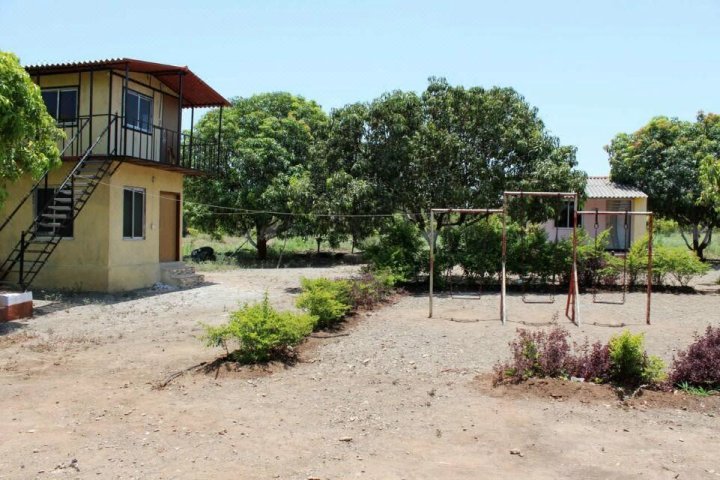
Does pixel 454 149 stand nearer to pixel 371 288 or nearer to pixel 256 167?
pixel 371 288

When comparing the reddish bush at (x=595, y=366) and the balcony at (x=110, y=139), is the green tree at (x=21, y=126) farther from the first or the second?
the reddish bush at (x=595, y=366)

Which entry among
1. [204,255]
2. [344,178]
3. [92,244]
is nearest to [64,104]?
[92,244]

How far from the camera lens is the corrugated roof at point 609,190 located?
93.6 ft

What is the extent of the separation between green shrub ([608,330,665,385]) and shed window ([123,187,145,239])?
13.7m

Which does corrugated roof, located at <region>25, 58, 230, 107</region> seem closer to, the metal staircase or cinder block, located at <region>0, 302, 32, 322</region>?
the metal staircase

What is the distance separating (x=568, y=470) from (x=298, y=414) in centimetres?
267

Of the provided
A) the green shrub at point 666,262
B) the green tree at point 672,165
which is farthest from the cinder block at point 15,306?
the green tree at point 672,165

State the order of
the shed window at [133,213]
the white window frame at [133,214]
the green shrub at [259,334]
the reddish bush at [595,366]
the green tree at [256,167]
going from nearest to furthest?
the reddish bush at [595,366] → the green shrub at [259,334] → the white window frame at [133,214] → the shed window at [133,213] → the green tree at [256,167]

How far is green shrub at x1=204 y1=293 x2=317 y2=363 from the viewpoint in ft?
26.1

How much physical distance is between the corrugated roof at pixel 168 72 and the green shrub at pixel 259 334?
9881 mm

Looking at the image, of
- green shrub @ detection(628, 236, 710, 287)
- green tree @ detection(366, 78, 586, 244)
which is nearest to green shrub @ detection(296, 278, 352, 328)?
green tree @ detection(366, 78, 586, 244)

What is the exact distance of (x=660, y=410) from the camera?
6.16 metres

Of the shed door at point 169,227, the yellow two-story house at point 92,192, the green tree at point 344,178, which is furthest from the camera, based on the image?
the shed door at point 169,227

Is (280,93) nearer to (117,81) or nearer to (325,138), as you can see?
(325,138)
